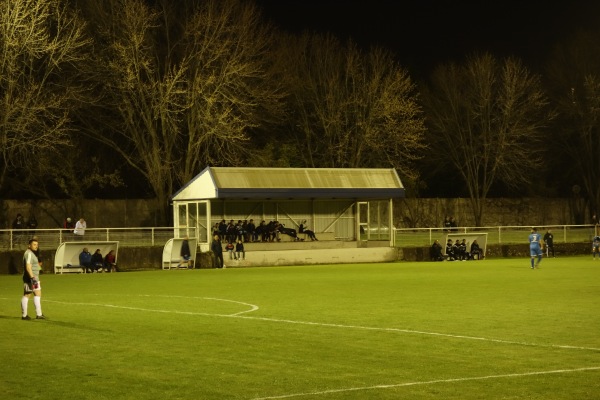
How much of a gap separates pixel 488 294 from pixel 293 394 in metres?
16.1

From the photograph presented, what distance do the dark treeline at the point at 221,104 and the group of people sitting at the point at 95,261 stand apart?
6.77 m

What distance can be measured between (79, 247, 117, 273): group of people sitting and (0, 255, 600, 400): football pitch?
12.5 metres

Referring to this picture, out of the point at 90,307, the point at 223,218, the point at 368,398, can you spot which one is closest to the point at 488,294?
the point at 90,307

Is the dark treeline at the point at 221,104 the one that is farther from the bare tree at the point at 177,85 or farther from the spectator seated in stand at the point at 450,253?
the spectator seated in stand at the point at 450,253

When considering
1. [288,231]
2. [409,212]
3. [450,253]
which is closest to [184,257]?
[288,231]

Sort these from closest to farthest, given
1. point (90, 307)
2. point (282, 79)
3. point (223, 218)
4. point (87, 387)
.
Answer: point (87, 387) → point (90, 307) → point (223, 218) → point (282, 79)

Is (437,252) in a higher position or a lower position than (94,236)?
lower

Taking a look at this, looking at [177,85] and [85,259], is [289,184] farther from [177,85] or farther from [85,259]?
[85,259]

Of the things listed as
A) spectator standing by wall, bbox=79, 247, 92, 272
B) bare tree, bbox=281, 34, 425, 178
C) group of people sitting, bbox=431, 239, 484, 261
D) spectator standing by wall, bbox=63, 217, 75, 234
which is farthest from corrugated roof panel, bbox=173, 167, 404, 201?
bare tree, bbox=281, 34, 425, 178

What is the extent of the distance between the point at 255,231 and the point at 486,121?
2976 cm

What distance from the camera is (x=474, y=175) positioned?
75312 millimetres

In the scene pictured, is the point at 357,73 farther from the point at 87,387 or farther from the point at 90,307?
the point at 87,387

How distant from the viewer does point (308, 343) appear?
17328 millimetres

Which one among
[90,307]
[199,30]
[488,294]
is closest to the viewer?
[90,307]
